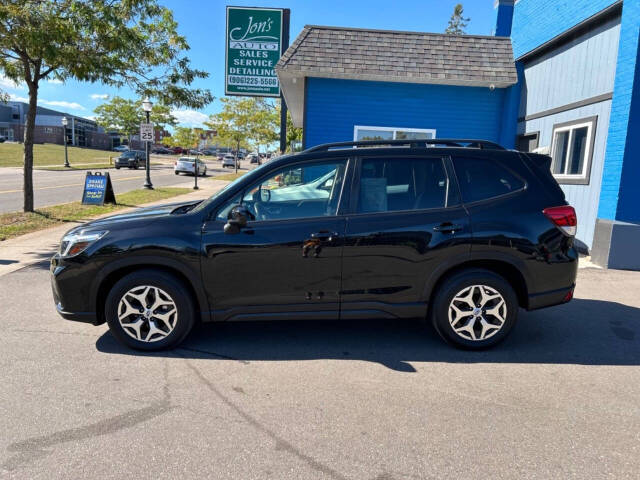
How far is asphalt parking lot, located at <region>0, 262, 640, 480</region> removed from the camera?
2605 mm

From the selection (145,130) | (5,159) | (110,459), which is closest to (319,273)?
(110,459)

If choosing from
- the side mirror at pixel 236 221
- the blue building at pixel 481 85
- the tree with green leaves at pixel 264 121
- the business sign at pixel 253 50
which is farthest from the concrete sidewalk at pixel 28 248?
the tree with green leaves at pixel 264 121

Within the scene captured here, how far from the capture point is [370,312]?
4.07 m

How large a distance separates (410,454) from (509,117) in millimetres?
10389

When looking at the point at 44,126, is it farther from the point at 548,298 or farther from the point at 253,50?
the point at 548,298

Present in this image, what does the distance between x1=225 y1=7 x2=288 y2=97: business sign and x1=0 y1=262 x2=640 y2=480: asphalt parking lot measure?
38.8 feet

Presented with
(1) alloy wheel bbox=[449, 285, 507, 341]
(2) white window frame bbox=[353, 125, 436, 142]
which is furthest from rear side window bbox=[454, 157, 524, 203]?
(2) white window frame bbox=[353, 125, 436, 142]

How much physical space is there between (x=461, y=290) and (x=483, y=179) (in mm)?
1026

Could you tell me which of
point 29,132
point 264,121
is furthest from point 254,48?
point 264,121

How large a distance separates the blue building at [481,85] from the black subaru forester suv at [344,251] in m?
5.11

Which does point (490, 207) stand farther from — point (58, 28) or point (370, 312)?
point (58, 28)

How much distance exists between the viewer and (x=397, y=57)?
11.0 m

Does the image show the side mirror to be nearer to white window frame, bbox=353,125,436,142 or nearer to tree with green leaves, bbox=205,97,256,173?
white window frame, bbox=353,125,436,142

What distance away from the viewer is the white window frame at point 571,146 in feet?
27.7
